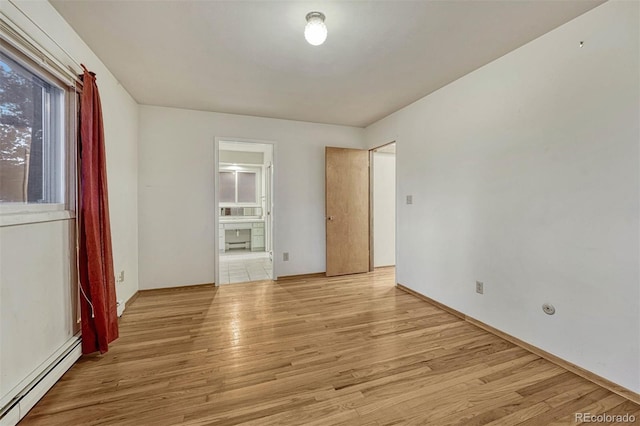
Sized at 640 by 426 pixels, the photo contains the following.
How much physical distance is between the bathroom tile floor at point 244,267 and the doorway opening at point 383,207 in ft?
6.48

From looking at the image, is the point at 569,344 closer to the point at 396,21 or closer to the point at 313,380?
the point at 313,380

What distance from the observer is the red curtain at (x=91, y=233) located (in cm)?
195

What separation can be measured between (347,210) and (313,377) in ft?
9.43

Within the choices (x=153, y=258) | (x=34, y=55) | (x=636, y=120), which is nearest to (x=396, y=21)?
(x=636, y=120)

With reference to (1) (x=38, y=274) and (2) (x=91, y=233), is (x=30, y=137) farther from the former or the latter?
(1) (x=38, y=274)

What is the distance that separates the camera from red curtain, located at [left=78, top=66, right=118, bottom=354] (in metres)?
1.95

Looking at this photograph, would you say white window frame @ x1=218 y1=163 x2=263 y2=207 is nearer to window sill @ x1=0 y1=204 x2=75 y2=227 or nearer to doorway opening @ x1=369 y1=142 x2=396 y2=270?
doorway opening @ x1=369 y1=142 x2=396 y2=270

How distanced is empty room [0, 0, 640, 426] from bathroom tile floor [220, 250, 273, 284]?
0.92 m

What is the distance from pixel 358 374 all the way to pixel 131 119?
3.62 meters

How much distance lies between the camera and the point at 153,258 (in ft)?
11.6

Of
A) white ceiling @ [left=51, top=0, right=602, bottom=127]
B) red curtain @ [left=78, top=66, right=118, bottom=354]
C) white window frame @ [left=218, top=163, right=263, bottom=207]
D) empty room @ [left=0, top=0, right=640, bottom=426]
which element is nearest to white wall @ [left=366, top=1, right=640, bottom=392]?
empty room @ [left=0, top=0, right=640, bottom=426]

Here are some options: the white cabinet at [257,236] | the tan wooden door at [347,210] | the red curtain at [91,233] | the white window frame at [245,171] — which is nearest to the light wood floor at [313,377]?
the red curtain at [91,233]

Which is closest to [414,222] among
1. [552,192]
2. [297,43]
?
[552,192]

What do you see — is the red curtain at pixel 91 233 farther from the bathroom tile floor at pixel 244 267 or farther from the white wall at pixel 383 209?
the white wall at pixel 383 209
